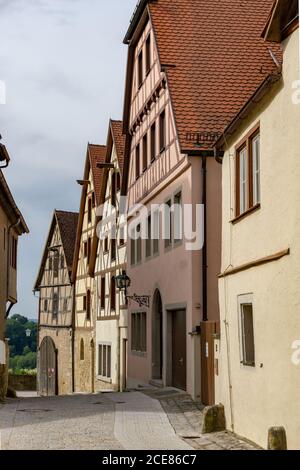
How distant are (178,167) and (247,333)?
335 inches

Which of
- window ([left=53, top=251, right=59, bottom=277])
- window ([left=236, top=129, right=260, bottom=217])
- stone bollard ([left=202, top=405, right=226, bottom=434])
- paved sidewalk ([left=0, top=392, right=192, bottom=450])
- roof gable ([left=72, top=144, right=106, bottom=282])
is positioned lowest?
paved sidewalk ([left=0, top=392, right=192, bottom=450])

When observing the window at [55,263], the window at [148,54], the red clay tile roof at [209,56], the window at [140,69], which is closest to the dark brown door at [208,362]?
the red clay tile roof at [209,56]

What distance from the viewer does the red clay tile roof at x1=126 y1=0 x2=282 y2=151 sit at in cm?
2012

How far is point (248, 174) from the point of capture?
12.5 metres

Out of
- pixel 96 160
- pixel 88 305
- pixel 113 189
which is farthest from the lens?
pixel 88 305

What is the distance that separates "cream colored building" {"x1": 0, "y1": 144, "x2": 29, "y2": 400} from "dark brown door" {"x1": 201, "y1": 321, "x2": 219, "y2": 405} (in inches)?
217

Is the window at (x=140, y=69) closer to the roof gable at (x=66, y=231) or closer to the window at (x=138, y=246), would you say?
the window at (x=138, y=246)

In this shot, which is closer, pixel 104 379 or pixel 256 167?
pixel 256 167

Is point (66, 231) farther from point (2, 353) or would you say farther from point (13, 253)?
point (2, 353)

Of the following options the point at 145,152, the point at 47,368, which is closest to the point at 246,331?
the point at 145,152

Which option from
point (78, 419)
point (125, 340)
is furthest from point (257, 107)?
point (125, 340)

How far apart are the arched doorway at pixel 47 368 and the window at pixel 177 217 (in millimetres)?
22261

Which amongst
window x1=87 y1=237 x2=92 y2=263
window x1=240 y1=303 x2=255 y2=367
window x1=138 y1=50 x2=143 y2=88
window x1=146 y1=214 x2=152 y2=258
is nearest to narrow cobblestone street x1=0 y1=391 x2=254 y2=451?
window x1=240 y1=303 x2=255 y2=367

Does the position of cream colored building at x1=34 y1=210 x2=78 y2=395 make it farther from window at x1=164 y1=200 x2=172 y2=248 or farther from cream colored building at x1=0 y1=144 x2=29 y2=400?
window at x1=164 y1=200 x2=172 y2=248
